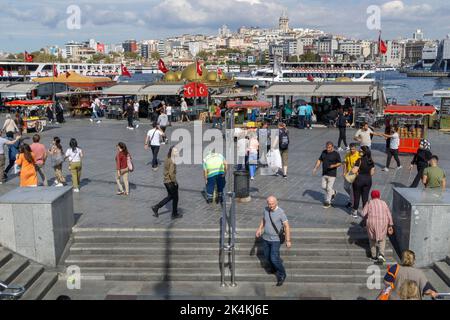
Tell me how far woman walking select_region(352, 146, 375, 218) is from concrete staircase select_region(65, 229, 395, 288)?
0.95 metres

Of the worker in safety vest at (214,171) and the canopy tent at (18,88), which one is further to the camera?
the canopy tent at (18,88)

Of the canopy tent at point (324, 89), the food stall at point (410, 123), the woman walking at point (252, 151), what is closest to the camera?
the woman walking at point (252, 151)

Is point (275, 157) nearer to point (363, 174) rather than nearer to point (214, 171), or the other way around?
point (214, 171)

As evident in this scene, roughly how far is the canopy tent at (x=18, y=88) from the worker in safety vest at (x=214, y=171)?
78.6 feet

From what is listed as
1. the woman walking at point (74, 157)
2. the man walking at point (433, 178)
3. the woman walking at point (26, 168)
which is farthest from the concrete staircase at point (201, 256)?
the woman walking at point (74, 157)

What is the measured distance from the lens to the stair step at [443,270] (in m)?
7.60

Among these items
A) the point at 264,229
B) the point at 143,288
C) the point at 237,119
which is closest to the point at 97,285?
the point at 143,288

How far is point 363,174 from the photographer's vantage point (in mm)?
9656

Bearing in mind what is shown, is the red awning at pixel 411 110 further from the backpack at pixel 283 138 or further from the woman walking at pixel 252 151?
the woman walking at pixel 252 151

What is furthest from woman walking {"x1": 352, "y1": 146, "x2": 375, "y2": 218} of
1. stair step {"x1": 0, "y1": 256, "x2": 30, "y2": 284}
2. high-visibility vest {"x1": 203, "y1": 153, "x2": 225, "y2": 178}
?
stair step {"x1": 0, "y1": 256, "x2": 30, "y2": 284}

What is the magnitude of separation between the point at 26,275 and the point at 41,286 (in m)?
0.39

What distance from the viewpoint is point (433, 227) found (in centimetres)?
818

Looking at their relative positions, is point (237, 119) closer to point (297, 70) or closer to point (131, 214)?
point (131, 214)
